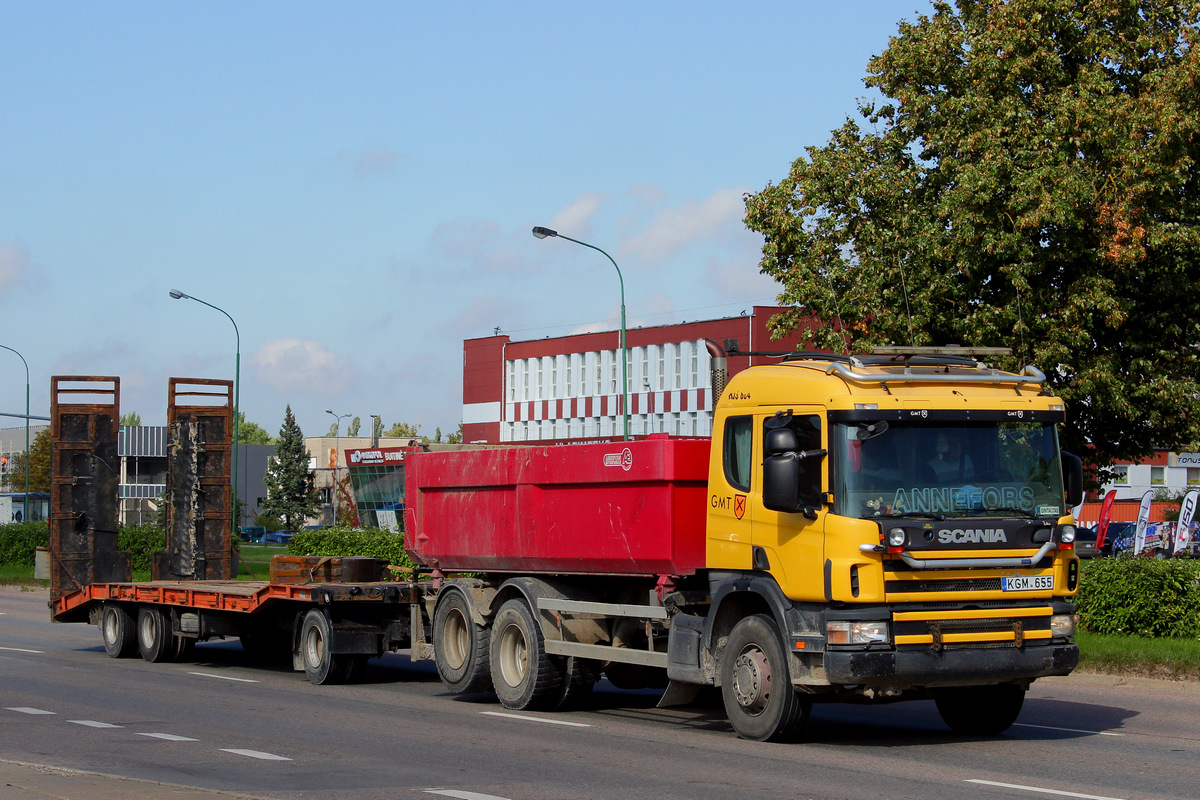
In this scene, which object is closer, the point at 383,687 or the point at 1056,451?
the point at 1056,451

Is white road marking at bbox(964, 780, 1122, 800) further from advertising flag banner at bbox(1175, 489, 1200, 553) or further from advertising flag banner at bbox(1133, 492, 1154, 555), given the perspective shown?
advertising flag banner at bbox(1133, 492, 1154, 555)

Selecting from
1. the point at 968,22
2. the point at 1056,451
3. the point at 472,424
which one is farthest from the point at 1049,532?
the point at 472,424

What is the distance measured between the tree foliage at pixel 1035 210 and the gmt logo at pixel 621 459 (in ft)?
38.1

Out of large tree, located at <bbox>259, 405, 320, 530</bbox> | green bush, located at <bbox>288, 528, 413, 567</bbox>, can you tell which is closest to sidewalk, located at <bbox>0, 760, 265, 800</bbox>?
green bush, located at <bbox>288, 528, 413, 567</bbox>

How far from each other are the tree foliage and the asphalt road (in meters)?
9.86

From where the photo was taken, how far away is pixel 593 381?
→ 8112 cm

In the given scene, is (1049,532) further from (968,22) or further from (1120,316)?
(968,22)

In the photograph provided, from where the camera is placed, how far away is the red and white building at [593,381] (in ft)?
241

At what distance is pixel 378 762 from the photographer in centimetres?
1042

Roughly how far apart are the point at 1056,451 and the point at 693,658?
3279 mm

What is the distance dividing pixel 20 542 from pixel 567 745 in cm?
4507

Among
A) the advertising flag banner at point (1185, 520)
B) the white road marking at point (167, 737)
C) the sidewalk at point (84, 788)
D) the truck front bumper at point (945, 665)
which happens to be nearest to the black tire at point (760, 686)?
the truck front bumper at point (945, 665)

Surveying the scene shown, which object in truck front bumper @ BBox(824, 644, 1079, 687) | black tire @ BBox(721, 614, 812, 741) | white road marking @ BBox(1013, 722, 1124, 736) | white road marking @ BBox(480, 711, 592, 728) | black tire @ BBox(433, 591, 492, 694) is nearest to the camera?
truck front bumper @ BBox(824, 644, 1079, 687)

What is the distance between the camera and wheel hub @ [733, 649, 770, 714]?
1095 cm
